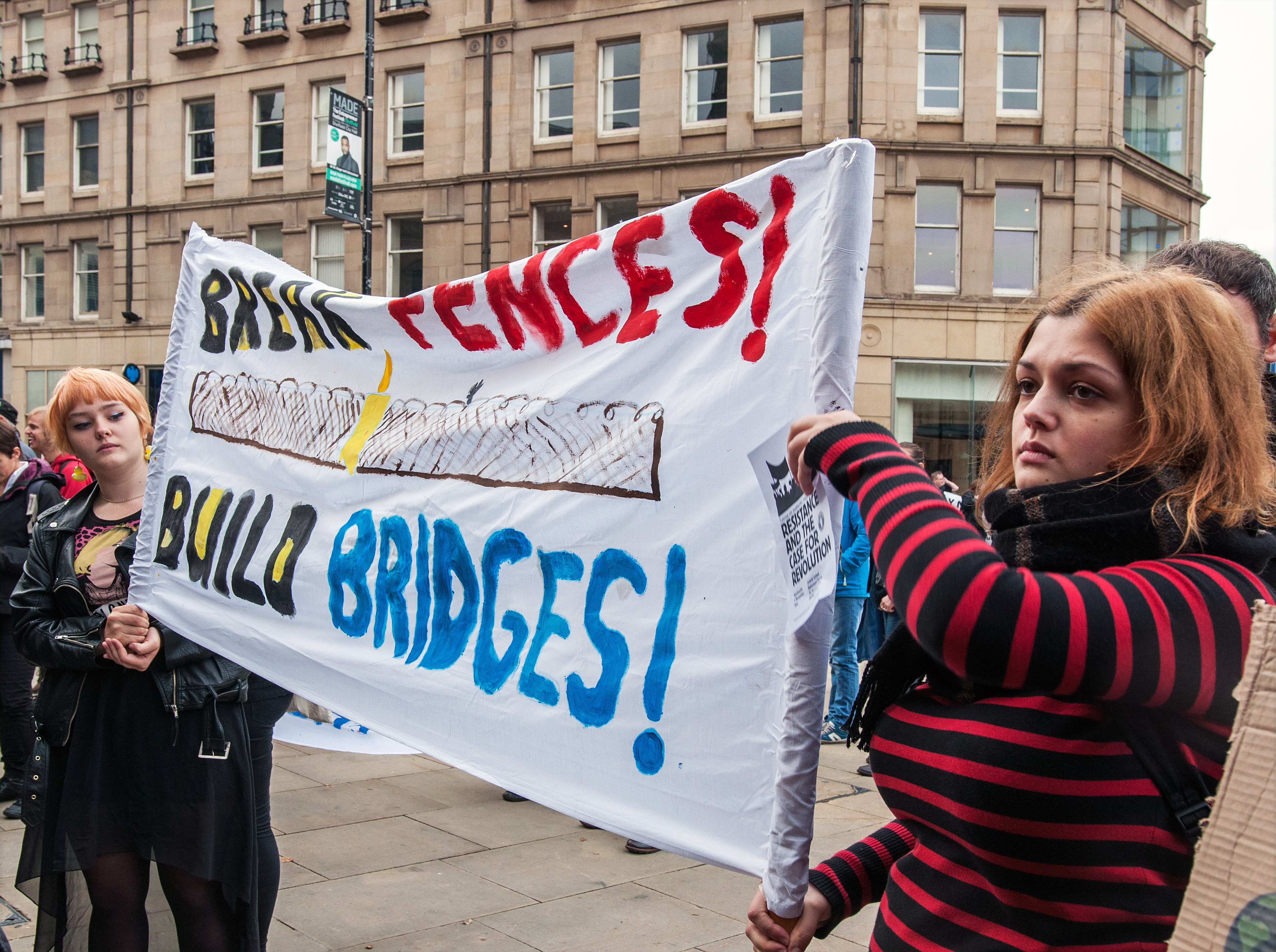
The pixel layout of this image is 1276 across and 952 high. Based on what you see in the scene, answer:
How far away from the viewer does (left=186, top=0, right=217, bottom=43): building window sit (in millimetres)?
24062

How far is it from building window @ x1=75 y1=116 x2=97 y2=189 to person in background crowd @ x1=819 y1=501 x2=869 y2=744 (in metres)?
24.2

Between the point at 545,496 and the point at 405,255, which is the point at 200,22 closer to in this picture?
the point at 405,255

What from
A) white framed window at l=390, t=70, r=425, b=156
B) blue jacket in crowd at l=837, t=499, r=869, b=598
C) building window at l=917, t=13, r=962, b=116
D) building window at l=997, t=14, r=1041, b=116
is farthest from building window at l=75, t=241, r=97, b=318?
blue jacket in crowd at l=837, t=499, r=869, b=598

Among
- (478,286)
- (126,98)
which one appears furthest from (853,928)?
(126,98)

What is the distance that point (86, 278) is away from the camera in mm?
25234

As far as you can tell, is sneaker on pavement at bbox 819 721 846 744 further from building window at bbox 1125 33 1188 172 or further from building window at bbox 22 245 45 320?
building window at bbox 22 245 45 320

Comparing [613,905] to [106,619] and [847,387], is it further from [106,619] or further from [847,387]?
[847,387]

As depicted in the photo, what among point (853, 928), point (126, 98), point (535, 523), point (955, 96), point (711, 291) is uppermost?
point (126, 98)

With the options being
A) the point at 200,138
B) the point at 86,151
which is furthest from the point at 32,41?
the point at 200,138

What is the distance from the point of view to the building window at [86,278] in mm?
25094

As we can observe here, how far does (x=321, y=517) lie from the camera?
2965 mm

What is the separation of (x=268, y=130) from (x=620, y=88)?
8221mm

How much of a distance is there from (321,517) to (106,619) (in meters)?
0.70

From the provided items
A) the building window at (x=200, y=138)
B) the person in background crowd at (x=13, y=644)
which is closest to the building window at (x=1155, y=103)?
the building window at (x=200, y=138)
